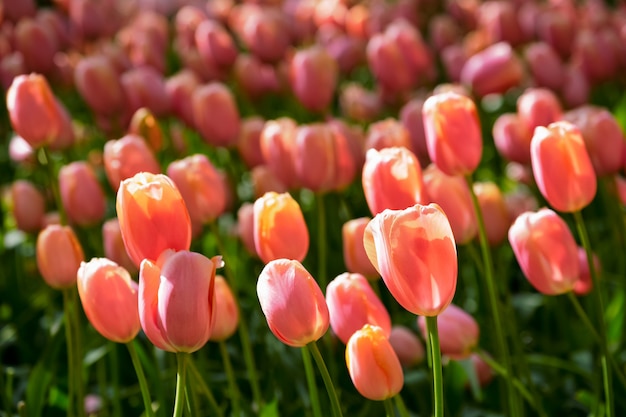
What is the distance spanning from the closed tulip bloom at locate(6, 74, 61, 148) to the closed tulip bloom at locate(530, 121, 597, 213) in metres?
0.59

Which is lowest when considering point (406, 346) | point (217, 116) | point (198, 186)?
point (406, 346)

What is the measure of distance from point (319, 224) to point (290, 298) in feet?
1.61

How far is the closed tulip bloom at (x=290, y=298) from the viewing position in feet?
2.36

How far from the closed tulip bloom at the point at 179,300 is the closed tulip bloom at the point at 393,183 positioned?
0.22 metres

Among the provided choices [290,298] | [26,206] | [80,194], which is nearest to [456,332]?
[290,298]

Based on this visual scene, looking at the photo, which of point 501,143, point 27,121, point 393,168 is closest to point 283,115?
point 501,143

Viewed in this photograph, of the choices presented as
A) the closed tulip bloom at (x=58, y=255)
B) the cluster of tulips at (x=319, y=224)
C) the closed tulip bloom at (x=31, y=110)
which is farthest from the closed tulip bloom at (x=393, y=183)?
the closed tulip bloom at (x=31, y=110)

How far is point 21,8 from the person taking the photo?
2.05 meters

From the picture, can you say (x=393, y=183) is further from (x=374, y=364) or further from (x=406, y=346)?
(x=406, y=346)

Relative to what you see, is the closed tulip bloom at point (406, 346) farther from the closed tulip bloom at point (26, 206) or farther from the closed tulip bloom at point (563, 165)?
the closed tulip bloom at point (26, 206)

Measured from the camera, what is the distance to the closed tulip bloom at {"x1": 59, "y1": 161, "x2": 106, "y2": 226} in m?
1.24

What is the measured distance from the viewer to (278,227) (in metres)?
0.87

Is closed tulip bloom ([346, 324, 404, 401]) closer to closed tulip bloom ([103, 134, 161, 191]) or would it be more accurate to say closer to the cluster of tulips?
the cluster of tulips

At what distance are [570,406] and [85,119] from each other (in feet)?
4.86
